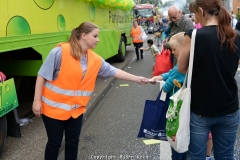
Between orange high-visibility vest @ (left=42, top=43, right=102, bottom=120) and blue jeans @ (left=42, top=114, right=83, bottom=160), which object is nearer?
orange high-visibility vest @ (left=42, top=43, right=102, bottom=120)

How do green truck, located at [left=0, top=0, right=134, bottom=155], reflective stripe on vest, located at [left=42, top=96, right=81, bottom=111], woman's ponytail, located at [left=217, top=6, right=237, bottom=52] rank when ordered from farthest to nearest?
green truck, located at [left=0, top=0, right=134, bottom=155], reflective stripe on vest, located at [left=42, top=96, right=81, bottom=111], woman's ponytail, located at [left=217, top=6, right=237, bottom=52]

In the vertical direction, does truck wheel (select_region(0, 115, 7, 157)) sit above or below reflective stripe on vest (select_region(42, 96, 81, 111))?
below

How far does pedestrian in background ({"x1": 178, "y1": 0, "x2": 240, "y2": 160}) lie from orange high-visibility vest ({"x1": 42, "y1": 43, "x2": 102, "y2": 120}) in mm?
889

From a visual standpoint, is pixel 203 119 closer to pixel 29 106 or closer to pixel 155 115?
pixel 155 115

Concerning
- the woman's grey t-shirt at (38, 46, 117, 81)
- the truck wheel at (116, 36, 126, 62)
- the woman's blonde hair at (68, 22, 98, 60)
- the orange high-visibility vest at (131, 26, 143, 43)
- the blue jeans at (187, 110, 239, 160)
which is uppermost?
the woman's blonde hair at (68, 22, 98, 60)

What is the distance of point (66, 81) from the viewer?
2.47 meters

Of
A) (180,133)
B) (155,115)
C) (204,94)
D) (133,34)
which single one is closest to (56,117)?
(155,115)

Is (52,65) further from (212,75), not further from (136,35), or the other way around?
(136,35)

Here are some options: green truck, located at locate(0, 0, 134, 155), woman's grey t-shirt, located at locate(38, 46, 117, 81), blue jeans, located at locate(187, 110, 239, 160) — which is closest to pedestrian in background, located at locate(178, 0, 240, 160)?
blue jeans, located at locate(187, 110, 239, 160)

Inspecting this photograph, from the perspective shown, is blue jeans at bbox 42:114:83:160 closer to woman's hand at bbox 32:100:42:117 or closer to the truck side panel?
woman's hand at bbox 32:100:42:117

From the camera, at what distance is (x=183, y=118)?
6.59 ft

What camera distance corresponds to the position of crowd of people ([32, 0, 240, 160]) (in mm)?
1879

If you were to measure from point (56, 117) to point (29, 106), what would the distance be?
3.31m

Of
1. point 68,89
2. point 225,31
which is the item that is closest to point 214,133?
point 225,31
